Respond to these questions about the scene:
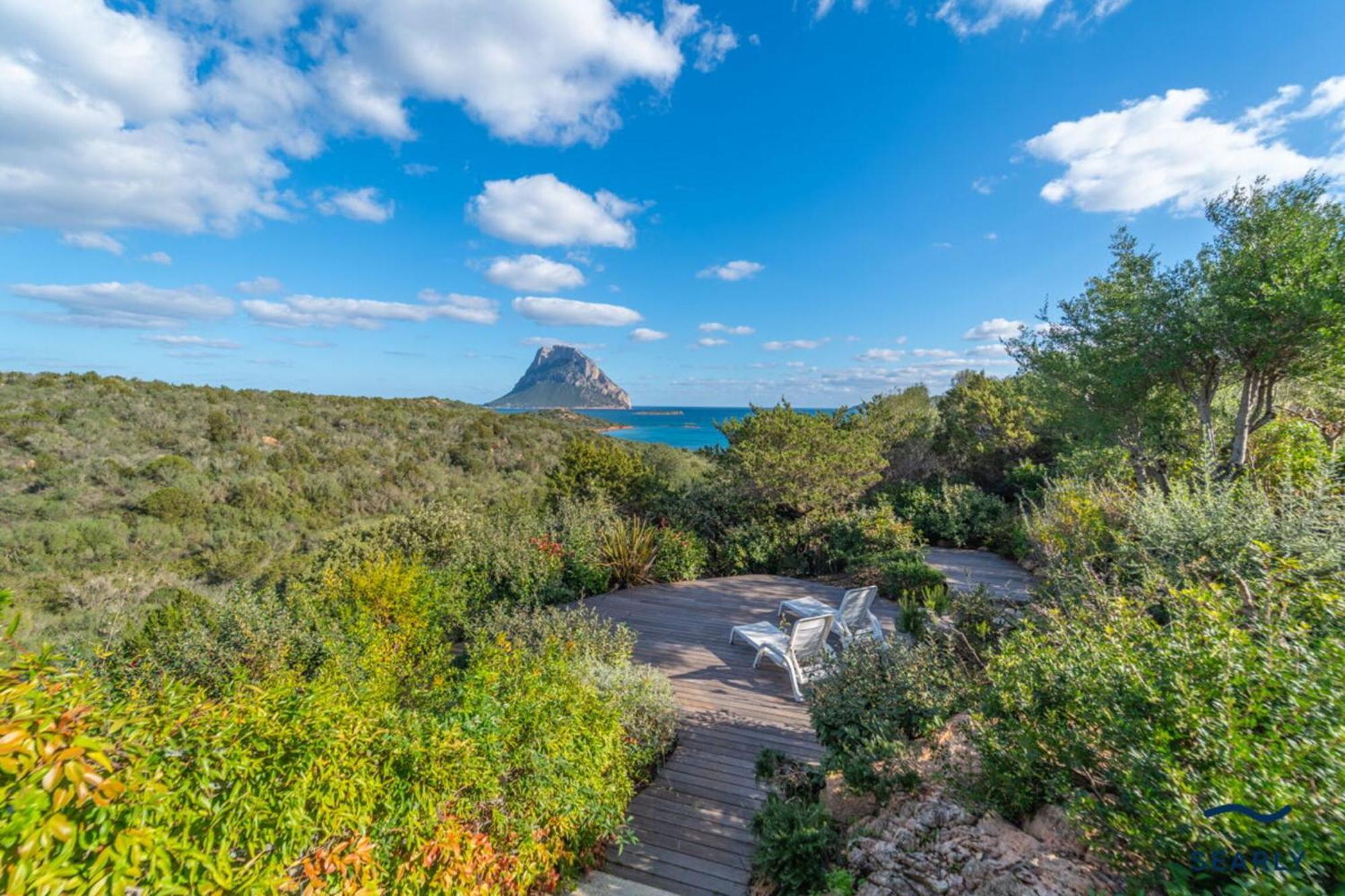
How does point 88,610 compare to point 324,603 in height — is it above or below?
below

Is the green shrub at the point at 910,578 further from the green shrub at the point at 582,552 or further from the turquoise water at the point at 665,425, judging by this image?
the turquoise water at the point at 665,425

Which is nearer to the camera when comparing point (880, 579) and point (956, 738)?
point (956, 738)

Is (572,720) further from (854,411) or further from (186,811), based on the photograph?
(854,411)

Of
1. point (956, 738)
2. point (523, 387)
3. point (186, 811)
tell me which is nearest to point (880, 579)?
point (956, 738)

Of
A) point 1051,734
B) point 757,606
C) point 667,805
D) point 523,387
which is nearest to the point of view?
point 1051,734

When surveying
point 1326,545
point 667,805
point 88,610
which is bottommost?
point 88,610

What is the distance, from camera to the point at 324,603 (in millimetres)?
5328

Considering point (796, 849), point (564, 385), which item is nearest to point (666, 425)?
point (564, 385)

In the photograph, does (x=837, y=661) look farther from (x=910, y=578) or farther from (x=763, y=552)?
(x=763, y=552)

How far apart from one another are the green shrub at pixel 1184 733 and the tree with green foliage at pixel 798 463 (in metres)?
6.67

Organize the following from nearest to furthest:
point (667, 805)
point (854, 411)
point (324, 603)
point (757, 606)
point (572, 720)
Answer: point (572, 720) → point (667, 805) → point (324, 603) → point (757, 606) → point (854, 411)

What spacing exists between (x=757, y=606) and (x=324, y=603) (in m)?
5.11

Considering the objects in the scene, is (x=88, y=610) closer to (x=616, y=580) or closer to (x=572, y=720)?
(x=616, y=580)

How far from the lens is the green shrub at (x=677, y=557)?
840 centimetres
